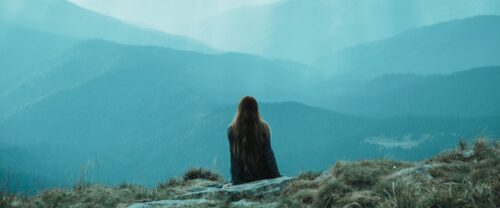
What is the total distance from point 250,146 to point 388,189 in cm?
341

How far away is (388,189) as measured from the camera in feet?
15.4

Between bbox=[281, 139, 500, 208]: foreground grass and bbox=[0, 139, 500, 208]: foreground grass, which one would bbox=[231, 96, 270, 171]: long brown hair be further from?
bbox=[281, 139, 500, 208]: foreground grass

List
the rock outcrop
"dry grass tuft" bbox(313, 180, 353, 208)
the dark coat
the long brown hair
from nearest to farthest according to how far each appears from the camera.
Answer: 1. "dry grass tuft" bbox(313, 180, 353, 208)
2. the rock outcrop
3. the long brown hair
4. the dark coat

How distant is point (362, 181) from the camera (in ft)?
18.2

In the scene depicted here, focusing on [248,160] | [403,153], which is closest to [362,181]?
[248,160]

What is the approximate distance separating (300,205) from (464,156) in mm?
2590

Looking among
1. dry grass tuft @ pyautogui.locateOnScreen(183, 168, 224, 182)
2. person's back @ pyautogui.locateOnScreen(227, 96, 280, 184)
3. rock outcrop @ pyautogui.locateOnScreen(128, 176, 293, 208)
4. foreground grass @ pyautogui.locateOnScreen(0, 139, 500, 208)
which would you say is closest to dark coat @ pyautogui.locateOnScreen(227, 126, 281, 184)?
person's back @ pyautogui.locateOnScreen(227, 96, 280, 184)

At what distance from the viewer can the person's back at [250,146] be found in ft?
25.3

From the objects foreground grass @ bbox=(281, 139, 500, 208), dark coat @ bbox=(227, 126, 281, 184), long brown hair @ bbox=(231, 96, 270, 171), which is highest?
long brown hair @ bbox=(231, 96, 270, 171)

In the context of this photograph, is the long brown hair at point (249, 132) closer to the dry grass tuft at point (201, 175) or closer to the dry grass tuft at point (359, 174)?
the dry grass tuft at point (359, 174)

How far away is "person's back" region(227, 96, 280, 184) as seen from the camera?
7.72m

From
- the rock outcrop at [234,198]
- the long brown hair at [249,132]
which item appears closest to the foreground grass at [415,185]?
the rock outcrop at [234,198]

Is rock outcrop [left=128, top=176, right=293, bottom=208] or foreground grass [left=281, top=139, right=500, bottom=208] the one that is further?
rock outcrop [left=128, top=176, right=293, bottom=208]

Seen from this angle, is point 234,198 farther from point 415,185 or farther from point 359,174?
point 415,185
